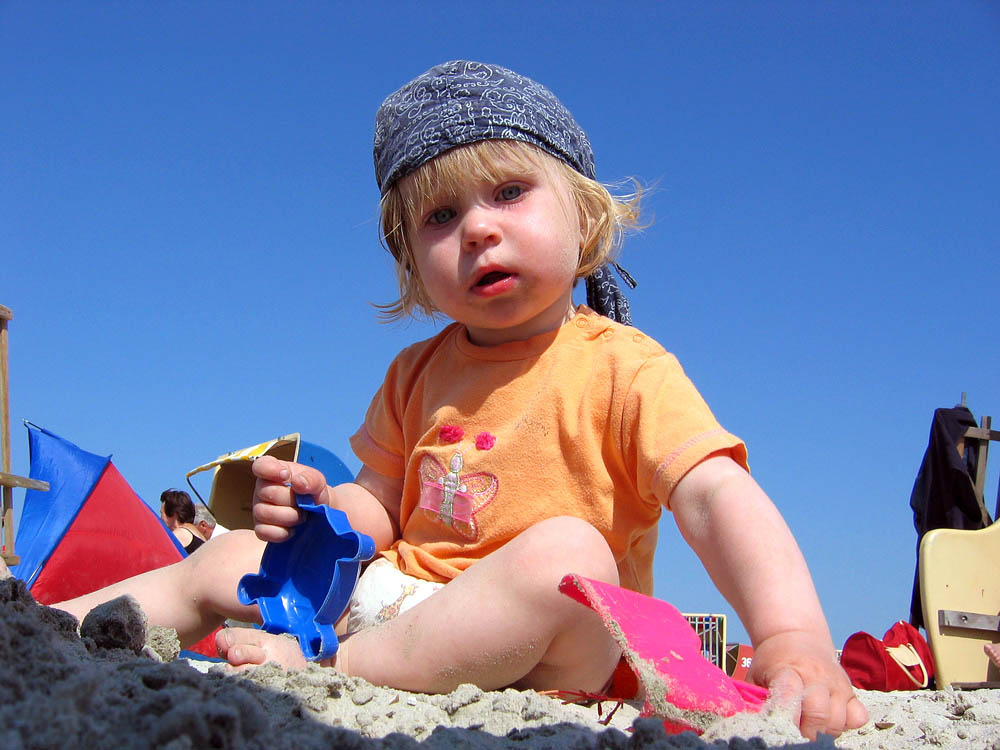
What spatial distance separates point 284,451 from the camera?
4516 mm

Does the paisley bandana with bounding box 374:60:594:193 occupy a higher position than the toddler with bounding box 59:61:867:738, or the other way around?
the paisley bandana with bounding box 374:60:594:193

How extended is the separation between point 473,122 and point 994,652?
321cm

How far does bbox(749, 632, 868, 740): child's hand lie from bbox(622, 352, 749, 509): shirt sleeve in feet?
1.29

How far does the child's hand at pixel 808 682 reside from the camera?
53.1 inches

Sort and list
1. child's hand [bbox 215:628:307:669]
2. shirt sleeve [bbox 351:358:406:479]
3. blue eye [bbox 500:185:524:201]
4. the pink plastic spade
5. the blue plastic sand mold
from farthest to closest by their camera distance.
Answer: shirt sleeve [bbox 351:358:406:479], blue eye [bbox 500:185:524:201], the blue plastic sand mold, child's hand [bbox 215:628:307:669], the pink plastic spade

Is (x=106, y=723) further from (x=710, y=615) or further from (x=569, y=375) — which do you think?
(x=710, y=615)

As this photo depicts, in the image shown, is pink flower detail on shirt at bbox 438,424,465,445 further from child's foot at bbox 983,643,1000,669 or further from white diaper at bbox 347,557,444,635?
child's foot at bbox 983,643,1000,669

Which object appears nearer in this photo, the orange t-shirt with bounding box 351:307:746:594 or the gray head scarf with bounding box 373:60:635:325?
the orange t-shirt with bounding box 351:307:746:594

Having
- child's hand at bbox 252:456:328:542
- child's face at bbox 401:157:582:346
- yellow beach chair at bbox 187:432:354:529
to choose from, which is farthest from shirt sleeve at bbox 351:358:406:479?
yellow beach chair at bbox 187:432:354:529

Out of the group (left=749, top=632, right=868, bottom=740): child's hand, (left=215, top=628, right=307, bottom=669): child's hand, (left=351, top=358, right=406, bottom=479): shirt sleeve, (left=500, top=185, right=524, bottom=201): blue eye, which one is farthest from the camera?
(left=351, top=358, right=406, bottom=479): shirt sleeve

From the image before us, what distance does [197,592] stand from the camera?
6.70 feet

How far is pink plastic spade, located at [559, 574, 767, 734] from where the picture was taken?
4.04ft

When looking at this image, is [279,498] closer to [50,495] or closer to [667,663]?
[667,663]

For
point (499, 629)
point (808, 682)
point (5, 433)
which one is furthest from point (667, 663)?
point (5, 433)
